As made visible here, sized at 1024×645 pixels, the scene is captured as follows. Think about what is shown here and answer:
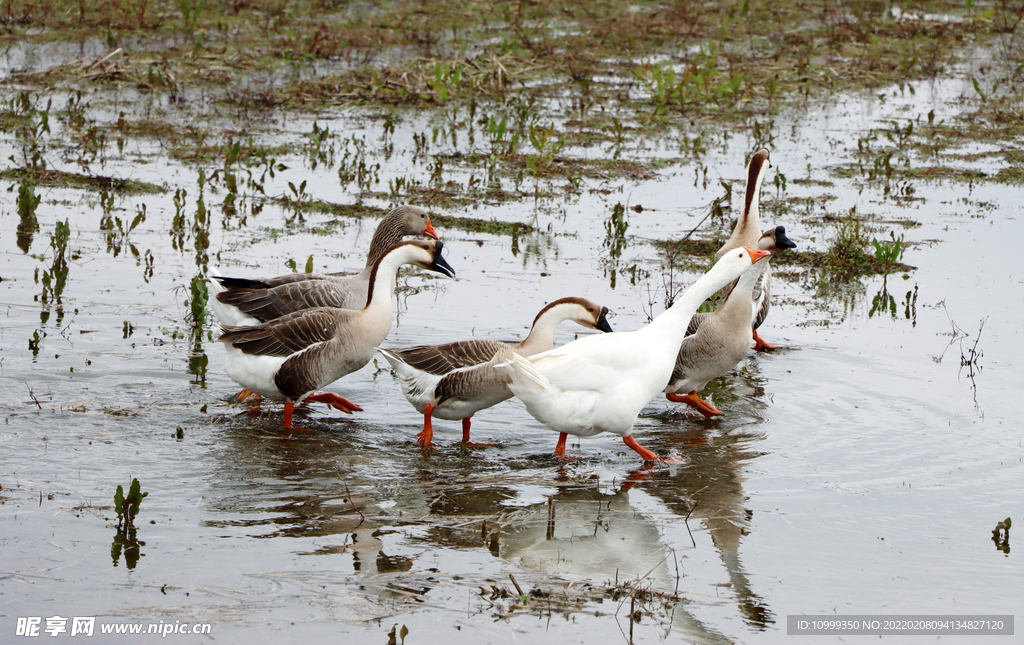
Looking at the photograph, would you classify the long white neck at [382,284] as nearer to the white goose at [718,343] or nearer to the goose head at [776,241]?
the white goose at [718,343]

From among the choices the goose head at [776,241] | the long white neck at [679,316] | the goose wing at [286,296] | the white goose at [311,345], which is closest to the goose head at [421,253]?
the white goose at [311,345]

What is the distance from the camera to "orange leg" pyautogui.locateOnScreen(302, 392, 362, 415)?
7289mm

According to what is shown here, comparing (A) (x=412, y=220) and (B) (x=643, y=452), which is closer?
(B) (x=643, y=452)

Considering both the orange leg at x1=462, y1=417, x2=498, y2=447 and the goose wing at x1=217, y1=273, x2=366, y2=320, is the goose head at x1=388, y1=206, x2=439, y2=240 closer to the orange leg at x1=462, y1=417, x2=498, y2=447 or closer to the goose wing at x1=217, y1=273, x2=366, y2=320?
the goose wing at x1=217, y1=273, x2=366, y2=320

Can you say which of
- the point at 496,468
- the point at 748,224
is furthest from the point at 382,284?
the point at 748,224

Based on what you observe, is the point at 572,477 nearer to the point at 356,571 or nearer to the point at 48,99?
the point at 356,571

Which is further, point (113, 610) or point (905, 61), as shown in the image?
point (905, 61)

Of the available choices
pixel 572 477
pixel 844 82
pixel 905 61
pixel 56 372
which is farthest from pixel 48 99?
pixel 905 61

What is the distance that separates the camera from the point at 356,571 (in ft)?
15.6

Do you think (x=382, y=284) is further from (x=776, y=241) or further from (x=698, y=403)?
(x=776, y=241)

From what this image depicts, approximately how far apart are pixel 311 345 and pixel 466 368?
1.07 meters

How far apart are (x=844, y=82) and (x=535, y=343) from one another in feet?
45.2

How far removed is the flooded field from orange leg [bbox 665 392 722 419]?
0.39 ft

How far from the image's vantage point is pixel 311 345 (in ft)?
23.0
